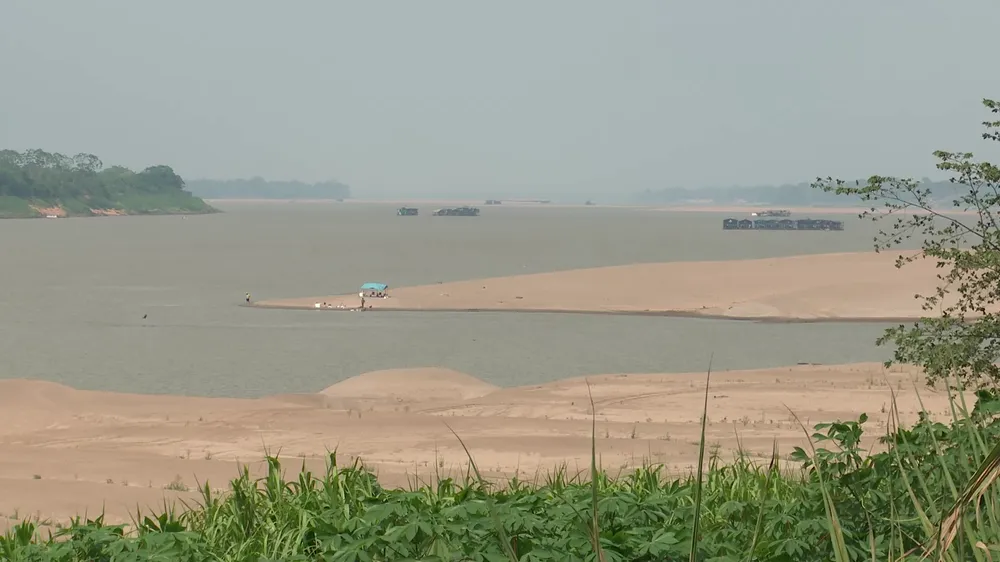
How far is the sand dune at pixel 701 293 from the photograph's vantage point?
5547 centimetres

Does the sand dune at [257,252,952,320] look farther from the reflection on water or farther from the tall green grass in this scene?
the tall green grass

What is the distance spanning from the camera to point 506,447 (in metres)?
19.3

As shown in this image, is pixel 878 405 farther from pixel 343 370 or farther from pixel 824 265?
pixel 824 265

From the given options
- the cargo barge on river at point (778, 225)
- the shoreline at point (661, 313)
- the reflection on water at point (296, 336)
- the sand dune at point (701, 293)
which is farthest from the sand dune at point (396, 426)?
the cargo barge on river at point (778, 225)

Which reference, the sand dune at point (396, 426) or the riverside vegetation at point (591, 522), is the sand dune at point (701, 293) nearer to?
the sand dune at point (396, 426)

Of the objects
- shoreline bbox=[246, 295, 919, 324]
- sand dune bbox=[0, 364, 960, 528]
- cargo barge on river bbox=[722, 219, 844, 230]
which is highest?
sand dune bbox=[0, 364, 960, 528]

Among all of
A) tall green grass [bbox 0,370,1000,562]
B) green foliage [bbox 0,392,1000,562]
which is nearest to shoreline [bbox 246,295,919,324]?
green foliage [bbox 0,392,1000,562]

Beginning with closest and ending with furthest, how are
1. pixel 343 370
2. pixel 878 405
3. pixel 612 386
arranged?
1. pixel 878 405
2. pixel 612 386
3. pixel 343 370

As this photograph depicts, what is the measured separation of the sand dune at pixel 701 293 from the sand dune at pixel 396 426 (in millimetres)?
22449

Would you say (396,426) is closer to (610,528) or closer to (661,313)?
(610,528)

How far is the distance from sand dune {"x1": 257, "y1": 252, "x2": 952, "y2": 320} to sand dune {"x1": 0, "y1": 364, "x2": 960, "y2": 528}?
22.4m

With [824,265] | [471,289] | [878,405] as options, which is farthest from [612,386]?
[824,265]

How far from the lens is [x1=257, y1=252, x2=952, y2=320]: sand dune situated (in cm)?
5547

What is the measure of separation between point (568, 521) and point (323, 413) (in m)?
19.2
